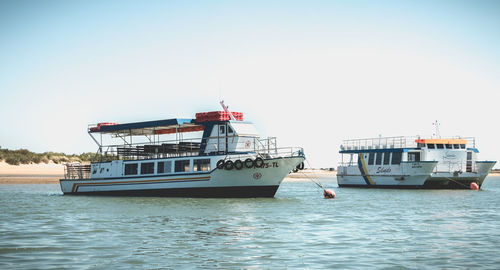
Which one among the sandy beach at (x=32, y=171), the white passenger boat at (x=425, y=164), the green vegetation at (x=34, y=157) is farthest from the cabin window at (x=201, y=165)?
the green vegetation at (x=34, y=157)

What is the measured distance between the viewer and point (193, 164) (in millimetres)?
30703

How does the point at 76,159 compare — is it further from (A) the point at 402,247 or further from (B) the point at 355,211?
(A) the point at 402,247

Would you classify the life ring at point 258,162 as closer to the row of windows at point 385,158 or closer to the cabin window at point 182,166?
the cabin window at point 182,166

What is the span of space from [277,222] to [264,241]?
14.3ft

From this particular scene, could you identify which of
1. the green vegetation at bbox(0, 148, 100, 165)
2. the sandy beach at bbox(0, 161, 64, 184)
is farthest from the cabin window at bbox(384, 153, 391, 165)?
the green vegetation at bbox(0, 148, 100, 165)

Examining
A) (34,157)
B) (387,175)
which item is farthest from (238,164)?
(34,157)

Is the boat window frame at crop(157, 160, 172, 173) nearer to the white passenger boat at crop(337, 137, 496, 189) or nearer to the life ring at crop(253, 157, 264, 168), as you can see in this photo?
the life ring at crop(253, 157, 264, 168)

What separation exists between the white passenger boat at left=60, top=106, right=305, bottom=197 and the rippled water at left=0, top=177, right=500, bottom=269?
4495 millimetres

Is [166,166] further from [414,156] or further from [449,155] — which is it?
[449,155]

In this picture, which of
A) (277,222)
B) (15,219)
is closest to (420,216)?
(277,222)

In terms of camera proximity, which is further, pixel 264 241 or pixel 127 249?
pixel 264 241

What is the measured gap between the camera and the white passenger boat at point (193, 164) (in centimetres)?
2953

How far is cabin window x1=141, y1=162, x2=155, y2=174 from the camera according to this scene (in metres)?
32.5

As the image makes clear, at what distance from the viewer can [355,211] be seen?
79.1 feet
